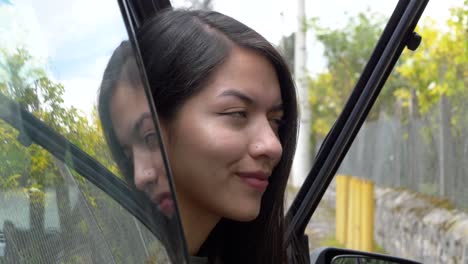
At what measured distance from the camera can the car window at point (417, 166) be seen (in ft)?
23.4

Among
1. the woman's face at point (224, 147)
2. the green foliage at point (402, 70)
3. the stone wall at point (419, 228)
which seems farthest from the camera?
the green foliage at point (402, 70)

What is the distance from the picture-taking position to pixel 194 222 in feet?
4.99

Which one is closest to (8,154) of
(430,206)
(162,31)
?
(162,31)

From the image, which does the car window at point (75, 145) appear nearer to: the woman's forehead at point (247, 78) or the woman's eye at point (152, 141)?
the woman's eye at point (152, 141)

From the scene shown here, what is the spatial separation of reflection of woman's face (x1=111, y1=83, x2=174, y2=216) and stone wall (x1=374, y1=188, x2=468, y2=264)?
561 cm

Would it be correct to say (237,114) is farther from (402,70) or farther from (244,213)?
(402,70)

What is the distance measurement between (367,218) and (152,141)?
8250 millimetres

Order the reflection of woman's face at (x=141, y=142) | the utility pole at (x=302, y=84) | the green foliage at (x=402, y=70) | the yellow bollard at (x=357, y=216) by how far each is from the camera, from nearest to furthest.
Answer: the reflection of woman's face at (x=141, y=142), the green foliage at (x=402, y=70), the yellow bollard at (x=357, y=216), the utility pole at (x=302, y=84)

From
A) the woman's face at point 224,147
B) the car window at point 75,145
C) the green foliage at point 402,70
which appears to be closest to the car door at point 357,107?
the woman's face at point 224,147

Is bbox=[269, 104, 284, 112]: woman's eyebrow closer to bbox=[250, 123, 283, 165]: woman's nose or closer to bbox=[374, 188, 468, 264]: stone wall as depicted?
bbox=[250, 123, 283, 165]: woman's nose

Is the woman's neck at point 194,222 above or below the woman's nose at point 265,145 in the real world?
below

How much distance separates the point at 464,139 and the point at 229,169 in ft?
19.7

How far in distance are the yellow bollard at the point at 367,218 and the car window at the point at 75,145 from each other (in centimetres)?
803

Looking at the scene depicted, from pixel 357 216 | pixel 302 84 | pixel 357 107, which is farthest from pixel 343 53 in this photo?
pixel 357 107
